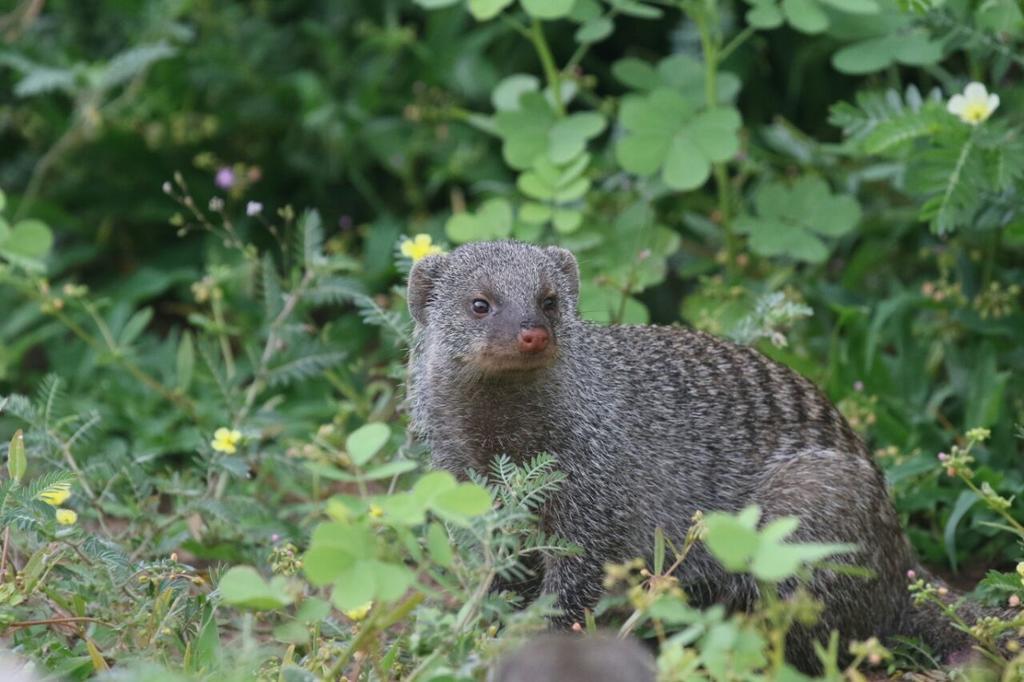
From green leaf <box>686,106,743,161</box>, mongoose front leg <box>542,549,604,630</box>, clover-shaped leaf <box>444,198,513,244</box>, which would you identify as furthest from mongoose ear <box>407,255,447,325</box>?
green leaf <box>686,106,743,161</box>

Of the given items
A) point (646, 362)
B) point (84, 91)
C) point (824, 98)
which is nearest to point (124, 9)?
point (84, 91)

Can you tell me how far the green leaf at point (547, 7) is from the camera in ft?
15.9

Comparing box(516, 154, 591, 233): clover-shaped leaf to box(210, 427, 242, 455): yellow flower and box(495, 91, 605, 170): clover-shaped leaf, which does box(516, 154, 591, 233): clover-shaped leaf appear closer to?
box(495, 91, 605, 170): clover-shaped leaf

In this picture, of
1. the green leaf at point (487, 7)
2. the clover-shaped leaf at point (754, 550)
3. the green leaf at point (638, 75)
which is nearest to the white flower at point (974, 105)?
the green leaf at point (638, 75)

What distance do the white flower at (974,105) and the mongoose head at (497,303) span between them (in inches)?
51.3

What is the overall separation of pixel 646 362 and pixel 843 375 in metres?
1.09

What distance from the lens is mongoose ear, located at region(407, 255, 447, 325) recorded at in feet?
13.4

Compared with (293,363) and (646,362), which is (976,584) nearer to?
(646,362)

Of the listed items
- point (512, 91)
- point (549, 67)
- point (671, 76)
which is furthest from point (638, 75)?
point (512, 91)

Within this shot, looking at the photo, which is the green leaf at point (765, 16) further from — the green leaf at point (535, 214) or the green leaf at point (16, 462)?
the green leaf at point (16, 462)

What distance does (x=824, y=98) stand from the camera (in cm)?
648

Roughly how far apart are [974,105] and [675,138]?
3.68ft

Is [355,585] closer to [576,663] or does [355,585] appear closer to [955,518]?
[576,663]

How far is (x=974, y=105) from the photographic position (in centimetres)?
436
